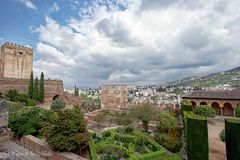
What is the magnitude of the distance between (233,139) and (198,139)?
1.64 metres

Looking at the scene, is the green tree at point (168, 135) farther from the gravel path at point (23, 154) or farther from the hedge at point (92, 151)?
the gravel path at point (23, 154)

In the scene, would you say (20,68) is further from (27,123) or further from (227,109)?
(227,109)

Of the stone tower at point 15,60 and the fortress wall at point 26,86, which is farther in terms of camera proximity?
the stone tower at point 15,60

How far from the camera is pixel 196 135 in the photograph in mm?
10484

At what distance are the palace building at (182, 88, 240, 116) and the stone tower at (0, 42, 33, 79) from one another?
39.1 metres

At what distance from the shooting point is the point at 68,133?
37.0 feet

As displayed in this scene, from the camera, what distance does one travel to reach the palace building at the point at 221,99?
28.4 meters

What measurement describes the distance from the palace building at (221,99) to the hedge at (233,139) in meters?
20.6

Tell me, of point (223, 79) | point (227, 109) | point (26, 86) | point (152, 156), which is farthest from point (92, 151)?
point (223, 79)

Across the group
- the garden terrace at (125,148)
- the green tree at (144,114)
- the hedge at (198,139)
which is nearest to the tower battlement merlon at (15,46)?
the green tree at (144,114)

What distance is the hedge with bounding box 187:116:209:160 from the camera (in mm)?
10094

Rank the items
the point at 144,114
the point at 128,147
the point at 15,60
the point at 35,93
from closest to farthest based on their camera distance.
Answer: the point at 128,147 < the point at 144,114 < the point at 35,93 < the point at 15,60

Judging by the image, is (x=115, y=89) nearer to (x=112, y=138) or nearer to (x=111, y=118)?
(x=111, y=118)

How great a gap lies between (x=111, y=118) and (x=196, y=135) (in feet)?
45.1
